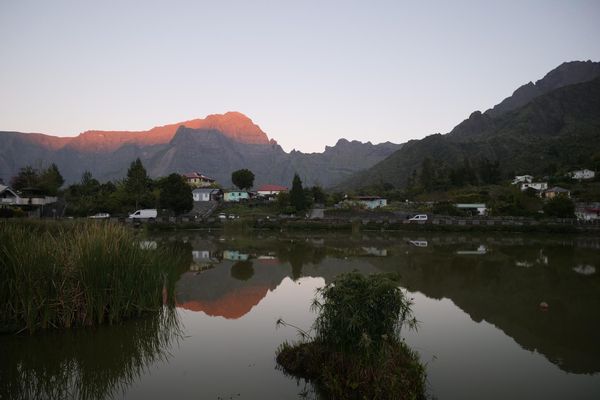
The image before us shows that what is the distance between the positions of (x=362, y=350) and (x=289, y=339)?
12.7ft

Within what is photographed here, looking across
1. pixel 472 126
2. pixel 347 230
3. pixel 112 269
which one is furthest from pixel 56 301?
pixel 472 126

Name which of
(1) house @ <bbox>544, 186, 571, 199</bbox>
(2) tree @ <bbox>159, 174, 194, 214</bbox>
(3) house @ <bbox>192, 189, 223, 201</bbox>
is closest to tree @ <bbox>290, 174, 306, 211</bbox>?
(2) tree @ <bbox>159, 174, 194, 214</bbox>

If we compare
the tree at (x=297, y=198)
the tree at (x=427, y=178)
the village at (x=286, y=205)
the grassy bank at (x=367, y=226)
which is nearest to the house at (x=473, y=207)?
the village at (x=286, y=205)

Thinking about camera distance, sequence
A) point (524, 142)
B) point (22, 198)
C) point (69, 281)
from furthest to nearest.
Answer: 1. point (524, 142)
2. point (22, 198)
3. point (69, 281)

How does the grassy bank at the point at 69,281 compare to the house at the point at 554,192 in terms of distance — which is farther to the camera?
the house at the point at 554,192

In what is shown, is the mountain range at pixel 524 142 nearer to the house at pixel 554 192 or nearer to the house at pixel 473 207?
the house at pixel 554 192

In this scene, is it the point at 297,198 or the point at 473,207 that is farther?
the point at 473,207

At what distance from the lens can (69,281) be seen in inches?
410

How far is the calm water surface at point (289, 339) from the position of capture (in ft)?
27.5

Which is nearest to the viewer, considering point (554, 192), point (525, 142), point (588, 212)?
point (588, 212)

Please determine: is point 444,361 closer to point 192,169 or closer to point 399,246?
point 399,246

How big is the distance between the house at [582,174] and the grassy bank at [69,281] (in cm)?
8416

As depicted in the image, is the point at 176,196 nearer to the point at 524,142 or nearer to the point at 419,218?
the point at 419,218

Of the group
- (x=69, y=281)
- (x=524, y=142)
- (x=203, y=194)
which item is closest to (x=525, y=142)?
(x=524, y=142)
